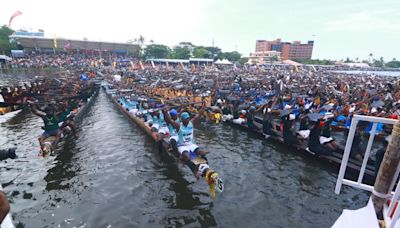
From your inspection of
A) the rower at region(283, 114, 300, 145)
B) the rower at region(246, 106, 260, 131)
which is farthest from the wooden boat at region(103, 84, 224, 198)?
the rower at region(246, 106, 260, 131)

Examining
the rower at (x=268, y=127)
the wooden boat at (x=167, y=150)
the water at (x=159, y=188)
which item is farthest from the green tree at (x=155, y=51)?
the rower at (x=268, y=127)

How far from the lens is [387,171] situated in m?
3.49

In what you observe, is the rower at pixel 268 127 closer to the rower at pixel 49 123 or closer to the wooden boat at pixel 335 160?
the wooden boat at pixel 335 160

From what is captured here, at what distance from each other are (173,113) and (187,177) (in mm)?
2361

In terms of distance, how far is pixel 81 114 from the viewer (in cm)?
1634

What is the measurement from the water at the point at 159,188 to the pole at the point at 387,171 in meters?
2.93

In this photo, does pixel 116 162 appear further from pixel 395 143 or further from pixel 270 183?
pixel 395 143

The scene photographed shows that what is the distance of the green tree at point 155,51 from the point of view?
3319 inches

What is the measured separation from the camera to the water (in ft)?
20.6

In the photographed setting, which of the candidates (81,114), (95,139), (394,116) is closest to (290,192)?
(394,116)

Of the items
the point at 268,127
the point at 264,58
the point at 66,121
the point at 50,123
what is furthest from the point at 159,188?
the point at 264,58

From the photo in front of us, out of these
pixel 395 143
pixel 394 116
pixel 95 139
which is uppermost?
pixel 395 143

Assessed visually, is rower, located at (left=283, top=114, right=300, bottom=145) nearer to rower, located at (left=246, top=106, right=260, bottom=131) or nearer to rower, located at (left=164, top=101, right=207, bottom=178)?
rower, located at (left=246, top=106, right=260, bottom=131)

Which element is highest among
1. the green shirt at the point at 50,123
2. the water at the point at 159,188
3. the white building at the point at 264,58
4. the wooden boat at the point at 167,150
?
the white building at the point at 264,58
